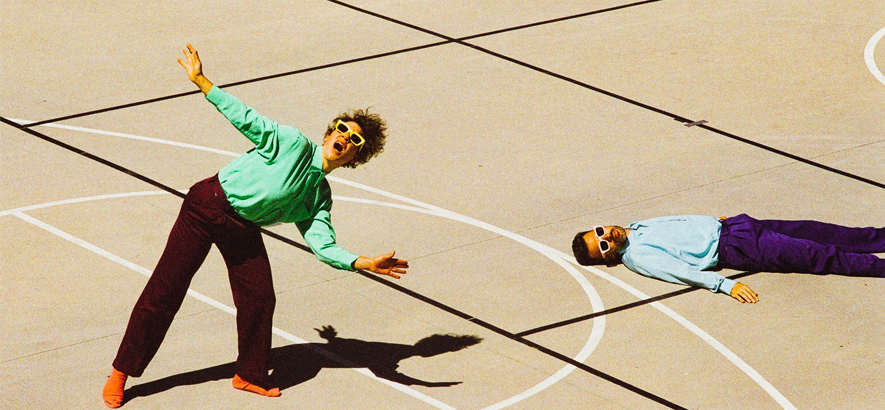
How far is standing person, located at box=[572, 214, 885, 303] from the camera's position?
Answer: 340 inches

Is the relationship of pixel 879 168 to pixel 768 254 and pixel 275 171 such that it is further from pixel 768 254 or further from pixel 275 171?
pixel 275 171

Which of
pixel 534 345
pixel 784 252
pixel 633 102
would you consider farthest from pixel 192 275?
pixel 633 102

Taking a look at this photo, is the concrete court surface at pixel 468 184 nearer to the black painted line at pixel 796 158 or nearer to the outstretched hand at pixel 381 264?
the black painted line at pixel 796 158

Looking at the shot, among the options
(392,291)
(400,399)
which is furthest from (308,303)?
(400,399)

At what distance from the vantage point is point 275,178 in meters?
6.62

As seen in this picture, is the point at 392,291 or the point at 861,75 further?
the point at 861,75

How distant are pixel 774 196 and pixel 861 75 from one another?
138 inches

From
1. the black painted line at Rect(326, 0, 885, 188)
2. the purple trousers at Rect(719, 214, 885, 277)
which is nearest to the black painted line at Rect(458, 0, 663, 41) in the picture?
the black painted line at Rect(326, 0, 885, 188)

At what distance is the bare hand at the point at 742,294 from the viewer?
835 cm

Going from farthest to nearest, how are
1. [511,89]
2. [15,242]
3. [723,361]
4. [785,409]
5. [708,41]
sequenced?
[708,41], [511,89], [15,242], [723,361], [785,409]

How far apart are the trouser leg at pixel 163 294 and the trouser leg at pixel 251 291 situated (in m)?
0.16

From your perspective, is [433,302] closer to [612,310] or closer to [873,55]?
[612,310]

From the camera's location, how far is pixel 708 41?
13.7m

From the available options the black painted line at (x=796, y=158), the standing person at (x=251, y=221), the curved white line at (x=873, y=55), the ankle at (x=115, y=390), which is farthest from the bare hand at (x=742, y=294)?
the curved white line at (x=873, y=55)
